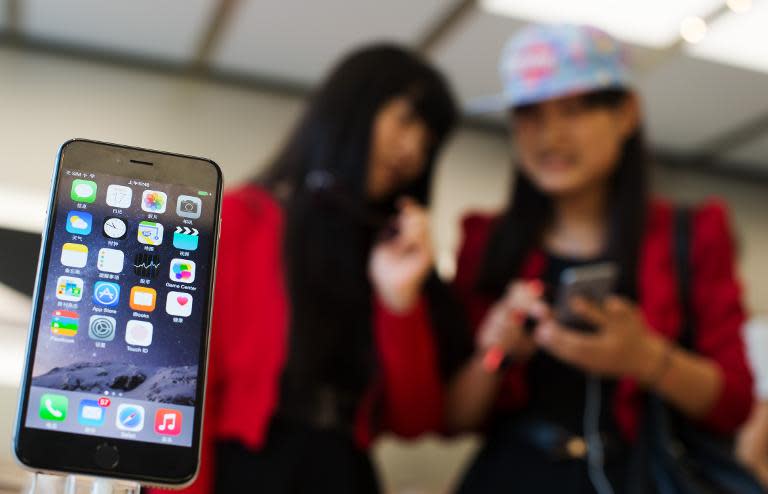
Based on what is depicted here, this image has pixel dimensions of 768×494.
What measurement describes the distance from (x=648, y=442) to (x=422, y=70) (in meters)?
0.52

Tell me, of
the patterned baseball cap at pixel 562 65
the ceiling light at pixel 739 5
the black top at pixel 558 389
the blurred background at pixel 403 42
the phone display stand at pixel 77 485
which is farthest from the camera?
the blurred background at pixel 403 42

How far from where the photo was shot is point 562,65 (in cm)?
107

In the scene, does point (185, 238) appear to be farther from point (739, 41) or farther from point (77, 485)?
point (739, 41)

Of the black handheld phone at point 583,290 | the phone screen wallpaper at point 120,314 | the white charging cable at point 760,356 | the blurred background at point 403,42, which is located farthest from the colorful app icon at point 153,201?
the white charging cable at point 760,356

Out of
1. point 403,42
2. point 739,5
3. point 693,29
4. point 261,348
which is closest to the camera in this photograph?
point 261,348

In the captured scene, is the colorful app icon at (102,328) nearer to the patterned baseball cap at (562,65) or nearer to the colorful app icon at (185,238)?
the colorful app icon at (185,238)

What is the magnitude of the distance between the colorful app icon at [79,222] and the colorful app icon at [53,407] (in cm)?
7

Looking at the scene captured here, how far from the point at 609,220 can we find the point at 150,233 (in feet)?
2.53

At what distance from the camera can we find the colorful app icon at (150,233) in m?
0.39

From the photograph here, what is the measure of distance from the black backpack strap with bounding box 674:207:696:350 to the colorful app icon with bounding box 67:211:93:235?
0.76 m

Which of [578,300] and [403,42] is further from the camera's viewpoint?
[403,42]

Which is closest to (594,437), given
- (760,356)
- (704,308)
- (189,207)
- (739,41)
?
(704,308)

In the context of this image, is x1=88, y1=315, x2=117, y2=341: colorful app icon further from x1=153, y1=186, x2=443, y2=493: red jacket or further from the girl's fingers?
the girl's fingers

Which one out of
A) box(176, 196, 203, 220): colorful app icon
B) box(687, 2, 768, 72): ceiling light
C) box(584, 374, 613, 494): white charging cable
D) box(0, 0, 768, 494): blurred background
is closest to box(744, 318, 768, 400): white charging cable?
box(0, 0, 768, 494): blurred background
